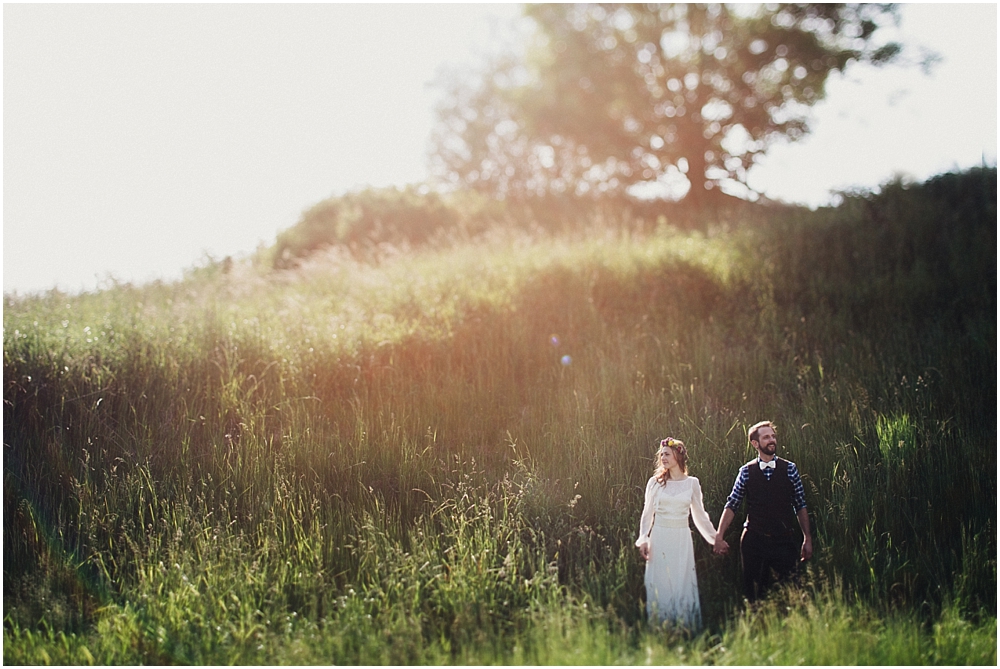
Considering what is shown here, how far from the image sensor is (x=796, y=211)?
1508 cm

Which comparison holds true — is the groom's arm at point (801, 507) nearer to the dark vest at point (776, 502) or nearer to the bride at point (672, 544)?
A: the dark vest at point (776, 502)

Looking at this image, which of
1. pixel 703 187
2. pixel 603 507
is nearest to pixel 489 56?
pixel 703 187

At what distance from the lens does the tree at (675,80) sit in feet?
61.5

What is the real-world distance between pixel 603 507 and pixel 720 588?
123 cm

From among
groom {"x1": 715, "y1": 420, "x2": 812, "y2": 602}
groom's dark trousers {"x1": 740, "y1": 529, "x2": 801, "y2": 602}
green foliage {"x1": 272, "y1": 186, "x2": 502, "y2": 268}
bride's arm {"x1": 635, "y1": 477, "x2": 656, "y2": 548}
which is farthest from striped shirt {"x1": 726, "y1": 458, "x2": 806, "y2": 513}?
green foliage {"x1": 272, "y1": 186, "x2": 502, "y2": 268}

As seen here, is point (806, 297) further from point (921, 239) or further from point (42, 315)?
point (42, 315)

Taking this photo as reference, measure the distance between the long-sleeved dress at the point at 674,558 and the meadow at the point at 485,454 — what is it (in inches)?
11.8

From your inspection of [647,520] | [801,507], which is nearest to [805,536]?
[801,507]

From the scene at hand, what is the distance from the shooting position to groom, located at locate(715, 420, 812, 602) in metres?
4.85

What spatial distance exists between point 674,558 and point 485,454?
2571 millimetres

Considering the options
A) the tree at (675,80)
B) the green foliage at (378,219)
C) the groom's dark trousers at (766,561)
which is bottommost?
the groom's dark trousers at (766,561)

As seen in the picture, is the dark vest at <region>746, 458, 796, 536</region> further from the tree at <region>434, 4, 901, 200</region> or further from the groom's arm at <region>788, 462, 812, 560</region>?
the tree at <region>434, 4, 901, 200</region>

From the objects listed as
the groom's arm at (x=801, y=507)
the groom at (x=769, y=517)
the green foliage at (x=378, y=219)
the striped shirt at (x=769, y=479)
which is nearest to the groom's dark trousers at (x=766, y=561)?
the groom at (x=769, y=517)

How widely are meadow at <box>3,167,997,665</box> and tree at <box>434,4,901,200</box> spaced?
999 cm
